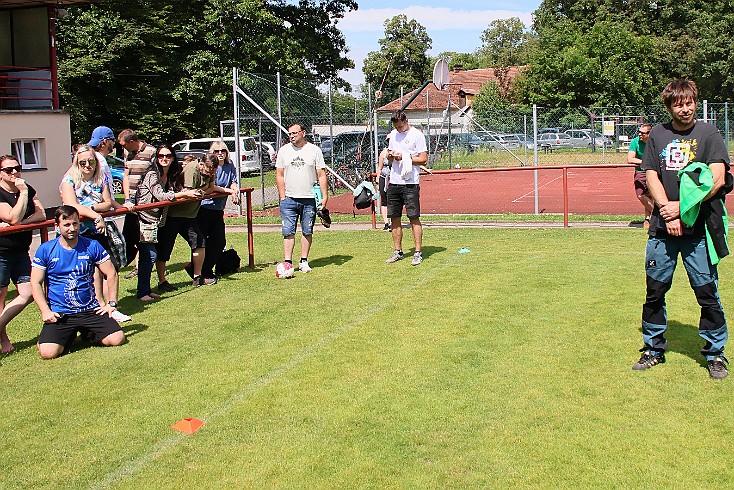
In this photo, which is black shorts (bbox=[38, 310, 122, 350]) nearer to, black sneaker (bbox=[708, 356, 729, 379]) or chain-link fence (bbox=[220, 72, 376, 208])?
black sneaker (bbox=[708, 356, 729, 379])

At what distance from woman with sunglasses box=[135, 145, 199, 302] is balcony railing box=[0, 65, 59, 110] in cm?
1620

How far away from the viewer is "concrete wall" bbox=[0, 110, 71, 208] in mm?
22609

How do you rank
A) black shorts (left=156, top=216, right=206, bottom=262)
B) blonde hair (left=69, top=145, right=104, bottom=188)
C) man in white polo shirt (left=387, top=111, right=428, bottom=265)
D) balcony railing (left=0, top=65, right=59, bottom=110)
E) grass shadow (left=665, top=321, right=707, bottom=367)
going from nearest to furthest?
grass shadow (left=665, top=321, right=707, bottom=367)
blonde hair (left=69, top=145, right=104, bottom=188)
black shorts (left=156, top=216, right=206, bottom=262)
man in white polo shirt (left=387, top=111, right=428, bottom=265)
balcony railing (left=0, top=65, right=59, bottom=110)

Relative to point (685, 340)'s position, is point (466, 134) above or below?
above

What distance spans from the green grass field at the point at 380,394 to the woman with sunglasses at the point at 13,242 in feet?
1.56

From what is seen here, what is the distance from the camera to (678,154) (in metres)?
6.11

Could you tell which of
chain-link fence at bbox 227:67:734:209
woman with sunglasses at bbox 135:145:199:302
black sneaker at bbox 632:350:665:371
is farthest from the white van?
black sneaker at bbox 632:350:665:371

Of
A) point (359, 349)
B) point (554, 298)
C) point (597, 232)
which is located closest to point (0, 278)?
point (359, 349)

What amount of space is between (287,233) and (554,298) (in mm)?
3824

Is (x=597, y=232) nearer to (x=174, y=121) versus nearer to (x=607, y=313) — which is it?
(x=607, y=313)

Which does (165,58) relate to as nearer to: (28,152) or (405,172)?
(28,152)

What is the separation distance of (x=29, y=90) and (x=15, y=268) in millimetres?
19323

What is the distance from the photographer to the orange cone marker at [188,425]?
545 cm

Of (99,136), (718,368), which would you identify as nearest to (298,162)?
(99,136)
